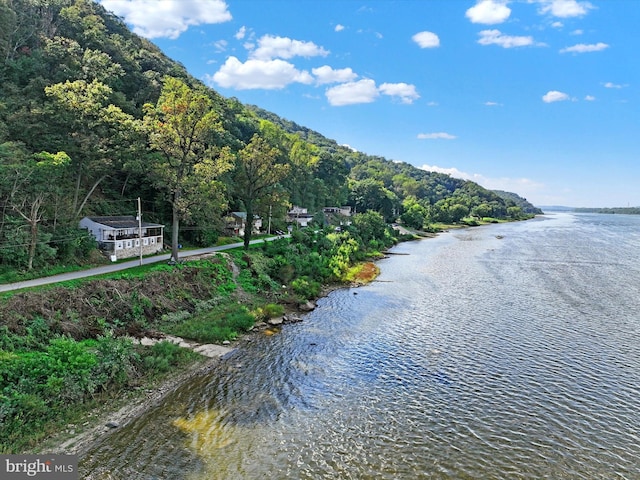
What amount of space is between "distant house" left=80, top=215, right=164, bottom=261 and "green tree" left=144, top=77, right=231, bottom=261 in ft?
14.6

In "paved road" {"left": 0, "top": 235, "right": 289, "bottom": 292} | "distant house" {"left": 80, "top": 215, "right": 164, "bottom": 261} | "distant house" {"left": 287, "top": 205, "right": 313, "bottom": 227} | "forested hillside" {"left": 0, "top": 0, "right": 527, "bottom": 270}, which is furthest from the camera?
"distant house" {"left": 287, "top": 205, "right": 313, "bottom": 227}

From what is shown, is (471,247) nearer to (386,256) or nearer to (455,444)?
(386,256)

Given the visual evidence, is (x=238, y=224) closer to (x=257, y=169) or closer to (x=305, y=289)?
(x=257, y=169)

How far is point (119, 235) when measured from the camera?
109ft

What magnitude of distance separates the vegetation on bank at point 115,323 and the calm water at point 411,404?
240 centimetres

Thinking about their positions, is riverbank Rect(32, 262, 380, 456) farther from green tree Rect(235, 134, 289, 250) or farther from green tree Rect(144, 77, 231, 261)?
green tree Rect(235, 134, 289, 250)

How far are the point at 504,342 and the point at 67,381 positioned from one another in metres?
24.4

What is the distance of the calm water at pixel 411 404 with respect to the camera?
520 inches

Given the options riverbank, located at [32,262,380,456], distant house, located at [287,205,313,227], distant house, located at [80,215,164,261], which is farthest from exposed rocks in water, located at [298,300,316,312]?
distant house, located at [287,205,313,227]

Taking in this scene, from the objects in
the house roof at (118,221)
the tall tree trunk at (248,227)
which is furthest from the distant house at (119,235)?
the tall tree trunk at (248,227)

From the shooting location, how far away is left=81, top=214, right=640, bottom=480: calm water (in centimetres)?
1320

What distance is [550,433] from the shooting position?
1536cm

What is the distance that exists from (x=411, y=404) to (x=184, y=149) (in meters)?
25.5

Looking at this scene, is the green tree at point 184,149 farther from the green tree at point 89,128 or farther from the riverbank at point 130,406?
the riverbank at point 130,406
